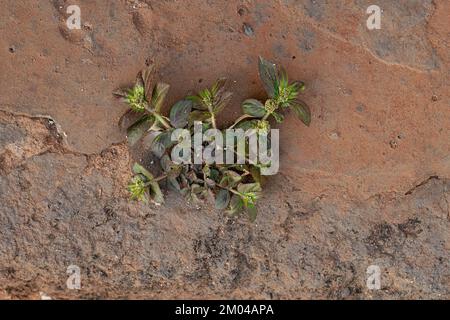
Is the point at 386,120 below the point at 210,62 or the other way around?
below

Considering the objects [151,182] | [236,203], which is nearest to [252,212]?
[236,203]

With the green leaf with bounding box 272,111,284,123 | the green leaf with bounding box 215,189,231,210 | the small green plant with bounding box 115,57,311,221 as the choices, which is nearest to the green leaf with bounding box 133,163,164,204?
the small green plant with bounding box 115,57,311,221

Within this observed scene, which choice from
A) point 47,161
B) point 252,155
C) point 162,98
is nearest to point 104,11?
point 162,98

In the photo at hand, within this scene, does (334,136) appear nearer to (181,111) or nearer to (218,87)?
(218,87)

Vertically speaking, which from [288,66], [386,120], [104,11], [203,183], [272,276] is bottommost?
[272,276]

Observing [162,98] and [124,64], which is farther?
[124,64]

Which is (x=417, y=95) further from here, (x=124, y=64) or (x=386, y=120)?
(x=124, y=64)

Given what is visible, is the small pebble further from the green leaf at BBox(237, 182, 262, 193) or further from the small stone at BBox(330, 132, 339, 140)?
the green leaf at BBox(237, 182, 262, 193)
